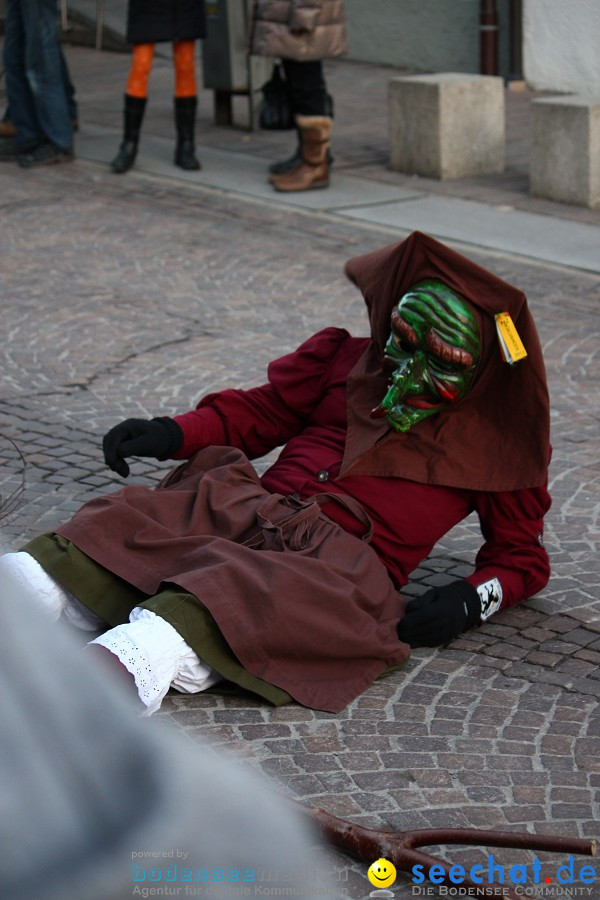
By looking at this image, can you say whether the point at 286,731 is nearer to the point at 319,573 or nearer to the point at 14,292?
the point at 319,573

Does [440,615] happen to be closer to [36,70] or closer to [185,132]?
[185,132]

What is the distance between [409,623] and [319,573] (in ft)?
1.06

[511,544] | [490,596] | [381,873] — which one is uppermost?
[511,544]

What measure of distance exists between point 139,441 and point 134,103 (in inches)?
243

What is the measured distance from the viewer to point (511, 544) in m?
3.85

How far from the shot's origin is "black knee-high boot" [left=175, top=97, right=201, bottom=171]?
9609 mm

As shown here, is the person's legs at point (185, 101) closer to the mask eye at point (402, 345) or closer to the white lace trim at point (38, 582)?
the mask eye at point (402, 345)

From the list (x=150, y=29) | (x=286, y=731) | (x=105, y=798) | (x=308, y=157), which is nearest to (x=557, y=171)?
(x=308, y=157)

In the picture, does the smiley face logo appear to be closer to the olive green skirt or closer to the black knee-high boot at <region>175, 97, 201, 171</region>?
the olive green skirt

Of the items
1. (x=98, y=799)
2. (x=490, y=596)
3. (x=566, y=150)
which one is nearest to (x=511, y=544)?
(x=490, y=596)

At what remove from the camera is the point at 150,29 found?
9.21 meters

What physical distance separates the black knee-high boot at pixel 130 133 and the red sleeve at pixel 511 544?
6.46m

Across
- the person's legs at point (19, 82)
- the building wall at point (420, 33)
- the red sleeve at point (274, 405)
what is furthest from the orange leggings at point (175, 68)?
the red sleeve at point (274, 405)

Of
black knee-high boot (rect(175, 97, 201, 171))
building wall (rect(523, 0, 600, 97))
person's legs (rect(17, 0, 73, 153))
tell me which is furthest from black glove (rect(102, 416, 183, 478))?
building wall (rect(523, 0, 600, 97))
